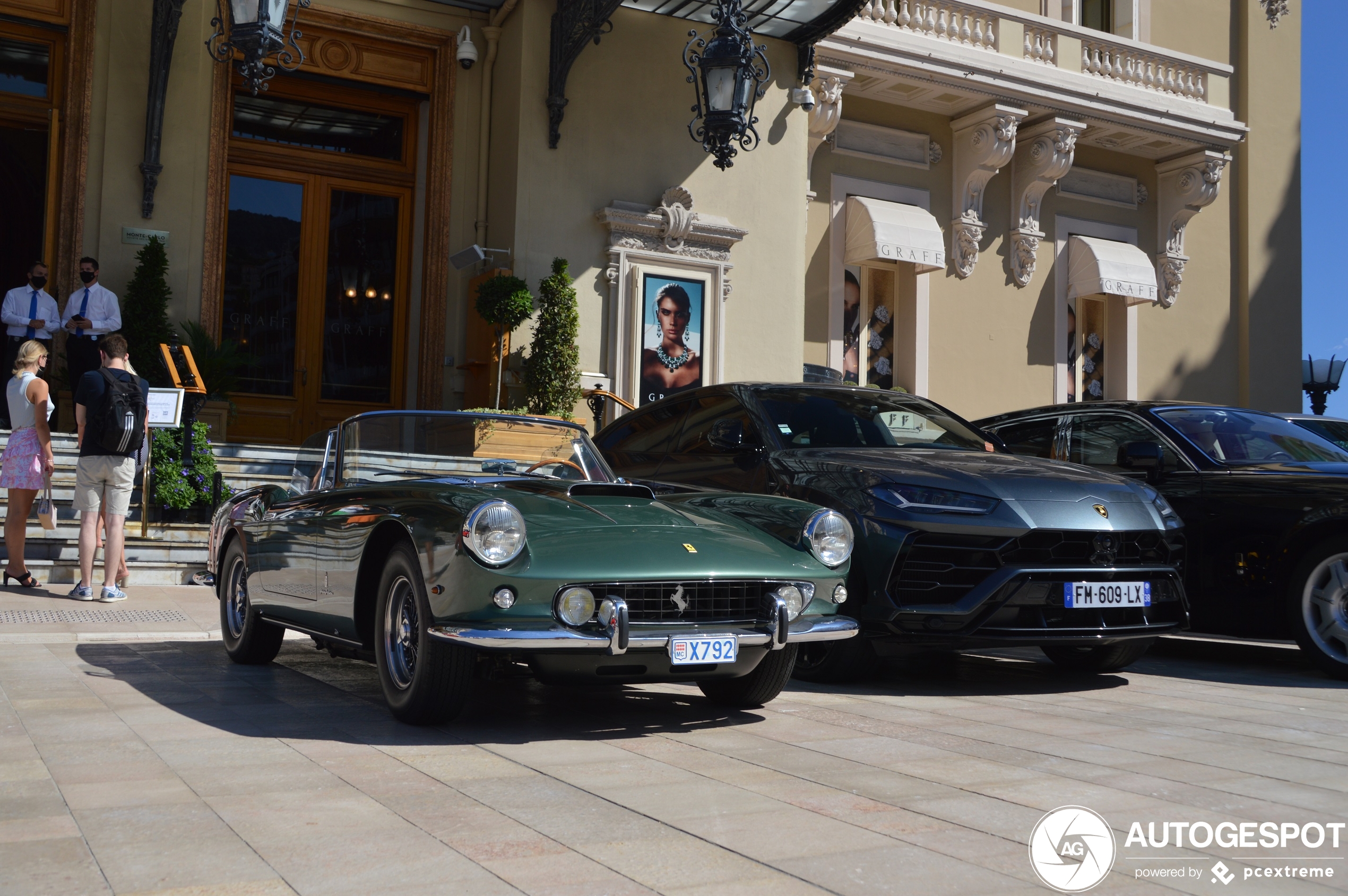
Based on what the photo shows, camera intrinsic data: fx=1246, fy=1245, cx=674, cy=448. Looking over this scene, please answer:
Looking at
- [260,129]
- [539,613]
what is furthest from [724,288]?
[539,613]

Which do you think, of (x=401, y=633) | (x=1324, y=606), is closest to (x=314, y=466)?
(x=401, y=633)

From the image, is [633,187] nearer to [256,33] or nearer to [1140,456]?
[256,33]

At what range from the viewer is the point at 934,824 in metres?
3.28

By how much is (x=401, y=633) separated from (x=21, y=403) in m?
6.07

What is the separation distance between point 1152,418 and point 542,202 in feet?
28.4

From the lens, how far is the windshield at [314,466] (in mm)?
5734

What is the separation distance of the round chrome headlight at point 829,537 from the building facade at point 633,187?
9446 mm

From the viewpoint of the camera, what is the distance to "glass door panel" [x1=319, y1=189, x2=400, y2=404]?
1539cm

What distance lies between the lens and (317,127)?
15.5 meters

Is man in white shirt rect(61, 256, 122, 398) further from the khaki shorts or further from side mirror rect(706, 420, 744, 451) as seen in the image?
side mirror rect(706, 420, 744, 451)

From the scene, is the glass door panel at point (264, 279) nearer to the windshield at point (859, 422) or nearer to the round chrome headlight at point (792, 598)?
the windshield at point (859, 422)

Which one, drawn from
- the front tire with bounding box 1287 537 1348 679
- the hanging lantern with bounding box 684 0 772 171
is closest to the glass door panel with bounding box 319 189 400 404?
the hanging lantern with bounding box 684 0 772 171

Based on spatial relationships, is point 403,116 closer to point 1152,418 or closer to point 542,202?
point 542,202

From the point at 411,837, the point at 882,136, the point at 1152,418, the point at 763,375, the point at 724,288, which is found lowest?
the point at 411,837
